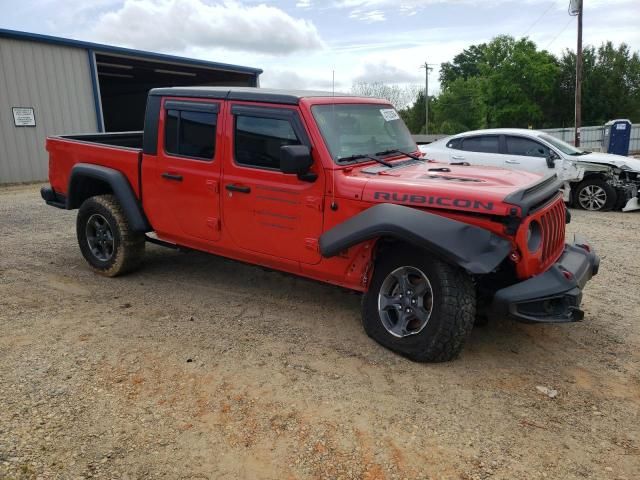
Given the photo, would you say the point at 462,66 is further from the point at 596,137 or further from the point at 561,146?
the point at 561,146

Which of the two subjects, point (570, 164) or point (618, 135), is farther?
point (618, 135)

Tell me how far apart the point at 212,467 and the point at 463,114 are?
6950 cm

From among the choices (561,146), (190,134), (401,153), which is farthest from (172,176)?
(561,146)

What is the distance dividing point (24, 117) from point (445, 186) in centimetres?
1526

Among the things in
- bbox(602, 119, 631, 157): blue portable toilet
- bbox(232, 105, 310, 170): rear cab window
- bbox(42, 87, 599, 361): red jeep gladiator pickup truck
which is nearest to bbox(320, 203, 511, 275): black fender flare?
bbox(42, 87, 599, 361): red jeep gladiator pickup truck

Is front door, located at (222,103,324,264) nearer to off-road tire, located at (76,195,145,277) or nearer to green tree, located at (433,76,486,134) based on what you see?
off-road tire, located at (76,195,145,277)

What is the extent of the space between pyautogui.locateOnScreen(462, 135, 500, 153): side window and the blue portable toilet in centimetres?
1203

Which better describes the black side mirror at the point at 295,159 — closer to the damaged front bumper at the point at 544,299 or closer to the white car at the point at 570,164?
the damaged front bumper at the point at 544,299

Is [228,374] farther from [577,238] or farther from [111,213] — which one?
[577,238]

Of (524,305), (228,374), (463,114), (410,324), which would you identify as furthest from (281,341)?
(463,114)

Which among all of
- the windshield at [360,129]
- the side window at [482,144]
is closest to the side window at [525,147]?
the side window at [482,144]

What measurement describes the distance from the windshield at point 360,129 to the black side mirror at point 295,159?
0.80 ft

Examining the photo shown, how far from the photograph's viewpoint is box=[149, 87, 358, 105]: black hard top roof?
4.25 metres

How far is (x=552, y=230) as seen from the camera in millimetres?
3857
